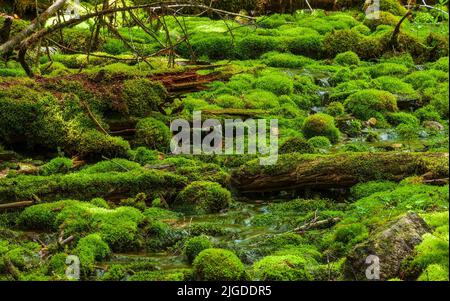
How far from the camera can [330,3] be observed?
2125 centimetres

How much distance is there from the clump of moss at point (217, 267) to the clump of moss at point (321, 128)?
18.4 feet

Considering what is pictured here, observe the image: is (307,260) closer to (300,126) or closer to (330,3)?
(300,126)

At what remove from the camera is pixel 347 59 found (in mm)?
15914

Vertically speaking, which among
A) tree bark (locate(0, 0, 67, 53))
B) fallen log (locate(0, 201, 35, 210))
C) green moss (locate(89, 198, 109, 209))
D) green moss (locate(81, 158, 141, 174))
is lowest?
green moss (locate(89, 198, 109, 209))

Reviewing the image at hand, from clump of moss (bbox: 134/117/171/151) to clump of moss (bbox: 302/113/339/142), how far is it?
2.39 metres

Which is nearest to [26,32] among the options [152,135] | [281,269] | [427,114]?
[152,135]

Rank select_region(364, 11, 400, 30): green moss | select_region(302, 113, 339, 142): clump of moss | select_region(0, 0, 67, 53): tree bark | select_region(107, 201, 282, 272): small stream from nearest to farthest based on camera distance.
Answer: select_region(107, 201, 282, 272): small stream < select_region(0, 0, 67, 53): tree bark < select_region(302, 113, 339, 142): clump of moss < select_region(364, 11, 400, 30): green moss

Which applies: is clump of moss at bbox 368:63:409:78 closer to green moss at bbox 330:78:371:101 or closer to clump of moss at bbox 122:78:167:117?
green moss at bbox 330:78:371:101

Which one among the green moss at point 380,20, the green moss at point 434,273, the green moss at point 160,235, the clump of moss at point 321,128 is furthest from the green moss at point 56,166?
the green moss at point 380,20

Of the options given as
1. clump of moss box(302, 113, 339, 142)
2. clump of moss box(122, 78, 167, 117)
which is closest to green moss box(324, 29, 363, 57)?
clump of moss box(302, 113, 339, 142)

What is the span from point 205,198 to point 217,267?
7.87 ft

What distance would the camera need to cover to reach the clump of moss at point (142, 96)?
34.9 feet

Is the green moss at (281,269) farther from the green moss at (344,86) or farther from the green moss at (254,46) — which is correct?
the green moss at (254,46)

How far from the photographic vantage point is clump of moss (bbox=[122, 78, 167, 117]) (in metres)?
10.6
